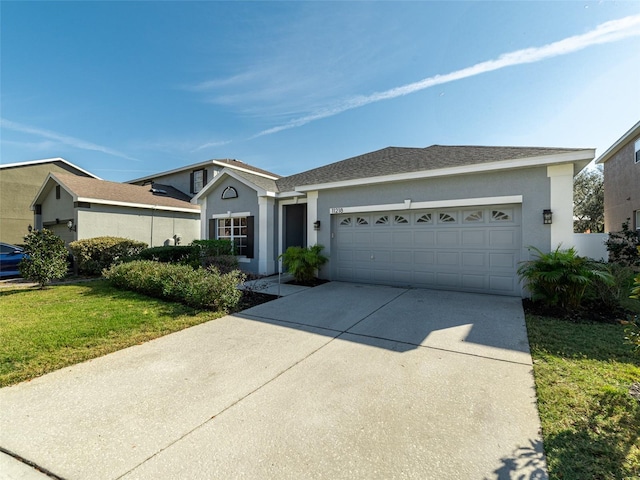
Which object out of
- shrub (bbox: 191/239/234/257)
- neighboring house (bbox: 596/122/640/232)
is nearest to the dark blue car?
shrub (bbox: 191/239/234/257)

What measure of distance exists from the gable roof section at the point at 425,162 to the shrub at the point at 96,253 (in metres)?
7.27

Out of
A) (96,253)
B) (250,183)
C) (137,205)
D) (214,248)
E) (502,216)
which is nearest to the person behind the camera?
(502,216)

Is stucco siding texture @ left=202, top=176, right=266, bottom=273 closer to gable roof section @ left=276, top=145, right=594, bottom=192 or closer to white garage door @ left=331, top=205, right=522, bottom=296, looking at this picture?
gable roof section @ left=276, top=145, right=594, bottom=192

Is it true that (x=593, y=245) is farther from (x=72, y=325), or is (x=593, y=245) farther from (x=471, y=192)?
(x=72, y=325)

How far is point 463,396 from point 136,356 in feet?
13.7

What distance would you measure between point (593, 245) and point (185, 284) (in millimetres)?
16401

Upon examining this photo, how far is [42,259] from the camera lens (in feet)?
27.5

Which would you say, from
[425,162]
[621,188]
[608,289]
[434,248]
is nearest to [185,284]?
[434,248]

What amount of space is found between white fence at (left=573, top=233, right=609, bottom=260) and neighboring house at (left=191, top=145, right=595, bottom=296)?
777cm

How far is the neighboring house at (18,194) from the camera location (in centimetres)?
1731

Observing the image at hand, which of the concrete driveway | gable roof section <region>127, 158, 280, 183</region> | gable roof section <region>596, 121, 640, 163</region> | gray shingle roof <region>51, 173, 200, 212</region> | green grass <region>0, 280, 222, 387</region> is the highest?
gable roof section <region>127, 158, 280, 183</region>

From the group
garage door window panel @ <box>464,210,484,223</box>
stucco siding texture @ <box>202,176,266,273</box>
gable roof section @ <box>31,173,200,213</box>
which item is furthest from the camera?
gable roof section @ <box>31,173,200,213</box>

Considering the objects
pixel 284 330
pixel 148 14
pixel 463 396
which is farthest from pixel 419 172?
pixel 148 14

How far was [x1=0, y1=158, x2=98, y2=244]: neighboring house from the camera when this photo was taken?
17312 mm
